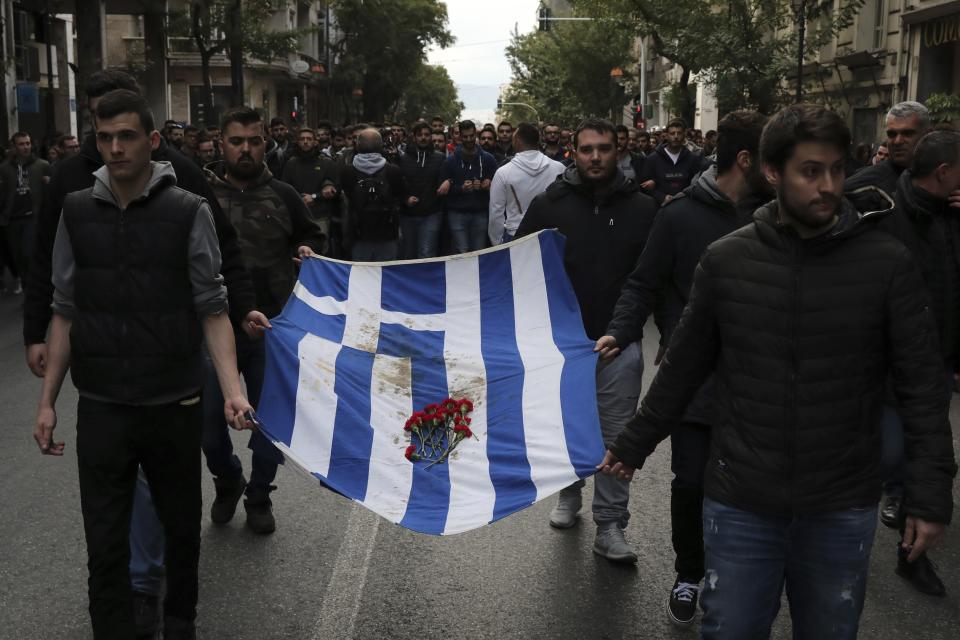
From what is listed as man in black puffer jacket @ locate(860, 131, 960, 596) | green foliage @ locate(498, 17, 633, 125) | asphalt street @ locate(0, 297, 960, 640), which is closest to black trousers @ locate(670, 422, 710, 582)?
asphalt street @ locate(0, 297, 960, 640)

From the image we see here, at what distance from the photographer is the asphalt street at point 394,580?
482 centimetres

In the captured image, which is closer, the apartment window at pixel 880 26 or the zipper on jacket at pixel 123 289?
the zipper on jacket at pixel 123 289

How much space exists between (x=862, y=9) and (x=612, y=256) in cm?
2541

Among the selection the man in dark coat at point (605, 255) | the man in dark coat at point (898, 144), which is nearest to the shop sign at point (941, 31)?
the man in dark coat at point (898, 144)

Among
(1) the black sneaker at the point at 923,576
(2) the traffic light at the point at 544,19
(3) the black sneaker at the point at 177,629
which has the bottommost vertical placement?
(1) the black sneaker at the point at 923,576

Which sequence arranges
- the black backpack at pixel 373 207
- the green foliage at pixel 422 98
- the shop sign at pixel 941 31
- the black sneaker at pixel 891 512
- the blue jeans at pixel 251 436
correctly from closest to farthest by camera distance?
1. the blue jeans at pixel 251 436
2. the black sneaker at pixel 891 512
3. the black backpack at pixel 373 207
4. the shop sign at pixel 941 31
5. the green foliage at pixel 422 98

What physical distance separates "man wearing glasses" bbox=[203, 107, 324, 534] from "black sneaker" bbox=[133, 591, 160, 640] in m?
1.20

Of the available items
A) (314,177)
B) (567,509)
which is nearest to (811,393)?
(567,509)

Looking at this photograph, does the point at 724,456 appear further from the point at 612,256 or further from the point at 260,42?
the point at 260,42

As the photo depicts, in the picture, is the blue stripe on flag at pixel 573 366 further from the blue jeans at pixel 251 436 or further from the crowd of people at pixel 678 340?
the blue jeans at pixel 251 436

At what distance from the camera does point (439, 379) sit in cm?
538

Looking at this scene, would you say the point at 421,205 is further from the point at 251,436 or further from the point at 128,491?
the point at 128,491

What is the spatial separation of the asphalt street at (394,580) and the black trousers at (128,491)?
445mm

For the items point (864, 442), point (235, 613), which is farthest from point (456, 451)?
point (864, 442)
